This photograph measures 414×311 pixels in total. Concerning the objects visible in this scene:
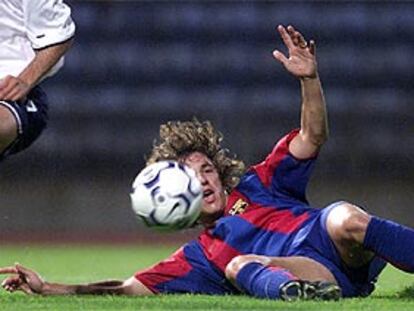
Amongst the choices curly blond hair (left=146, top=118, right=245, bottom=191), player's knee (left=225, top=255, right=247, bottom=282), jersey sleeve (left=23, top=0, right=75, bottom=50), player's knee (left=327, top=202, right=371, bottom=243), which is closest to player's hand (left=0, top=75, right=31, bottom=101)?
jersey sleeve (left=23, top=0, right=75, bottom=50)

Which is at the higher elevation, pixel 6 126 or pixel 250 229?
pixel 6 126

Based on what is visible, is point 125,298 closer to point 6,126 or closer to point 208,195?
point 208,195

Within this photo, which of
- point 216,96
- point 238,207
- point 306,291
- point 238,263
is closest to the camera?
point 306,291

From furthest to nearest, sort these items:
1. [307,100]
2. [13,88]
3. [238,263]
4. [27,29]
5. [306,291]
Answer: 1. [27,29]
2. [13,88]
3. [307,100]
4. [238,263]
5. [306,291]

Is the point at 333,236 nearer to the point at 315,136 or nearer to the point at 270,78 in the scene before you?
the point at 315,136

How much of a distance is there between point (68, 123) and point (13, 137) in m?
7.46

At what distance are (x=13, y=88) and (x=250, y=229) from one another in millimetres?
1114

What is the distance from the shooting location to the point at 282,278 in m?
6.94

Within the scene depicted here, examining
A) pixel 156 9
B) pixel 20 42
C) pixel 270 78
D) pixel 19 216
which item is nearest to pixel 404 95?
pixel 270 78

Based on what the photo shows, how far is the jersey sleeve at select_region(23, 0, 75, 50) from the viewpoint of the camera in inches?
302

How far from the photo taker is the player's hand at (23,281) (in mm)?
7355

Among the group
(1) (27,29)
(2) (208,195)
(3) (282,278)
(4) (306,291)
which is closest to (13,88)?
(1) (27,29)

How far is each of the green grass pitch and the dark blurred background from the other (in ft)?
9.21

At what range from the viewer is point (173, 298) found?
720 centimetres
